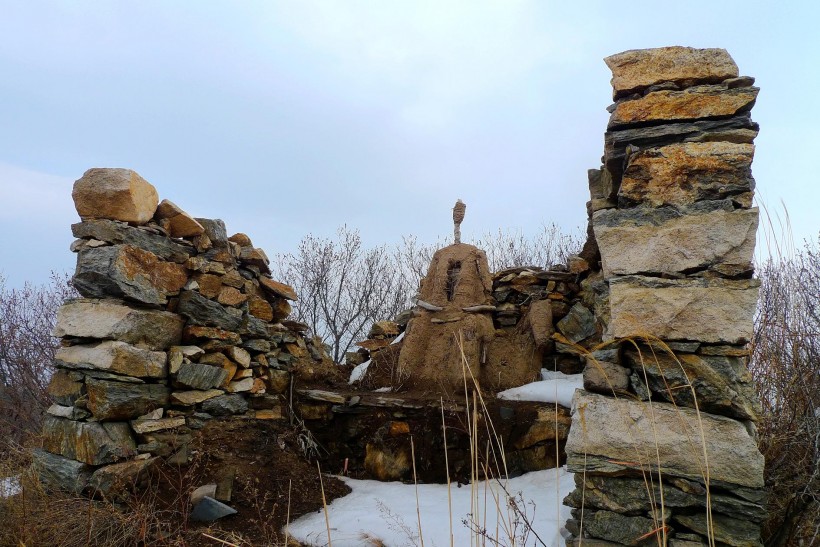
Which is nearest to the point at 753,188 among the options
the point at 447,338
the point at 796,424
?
the point at 796,424

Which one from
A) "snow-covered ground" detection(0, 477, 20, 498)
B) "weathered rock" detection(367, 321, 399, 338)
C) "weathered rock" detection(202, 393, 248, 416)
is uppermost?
"weathered rock" detection(367, 321, 399, 338)

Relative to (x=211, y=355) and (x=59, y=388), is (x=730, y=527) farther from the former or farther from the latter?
(x=59, y=388)

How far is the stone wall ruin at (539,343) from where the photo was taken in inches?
87.8

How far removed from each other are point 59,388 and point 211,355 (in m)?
1.15

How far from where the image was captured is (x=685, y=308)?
228 centimetres

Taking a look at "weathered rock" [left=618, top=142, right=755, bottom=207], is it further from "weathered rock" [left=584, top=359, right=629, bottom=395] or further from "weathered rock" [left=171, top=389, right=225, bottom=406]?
"weathered rock" [left=171, top=389, right=225, bottom=406]

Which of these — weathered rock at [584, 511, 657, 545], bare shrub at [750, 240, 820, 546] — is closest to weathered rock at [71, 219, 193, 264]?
weathered rock at [584, 511, 657, 545]

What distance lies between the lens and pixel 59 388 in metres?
3.91

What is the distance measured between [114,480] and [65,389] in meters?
0.83

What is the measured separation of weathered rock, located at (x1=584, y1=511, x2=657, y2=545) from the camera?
221cm

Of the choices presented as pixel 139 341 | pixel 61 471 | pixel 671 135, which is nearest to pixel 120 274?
pixel 139 341

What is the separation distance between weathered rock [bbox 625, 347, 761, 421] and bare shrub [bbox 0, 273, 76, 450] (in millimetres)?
6858

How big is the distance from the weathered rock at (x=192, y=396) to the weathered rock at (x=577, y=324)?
386 centimetres

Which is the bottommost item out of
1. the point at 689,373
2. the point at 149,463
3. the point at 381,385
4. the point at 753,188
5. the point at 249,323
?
the point at 149,463
